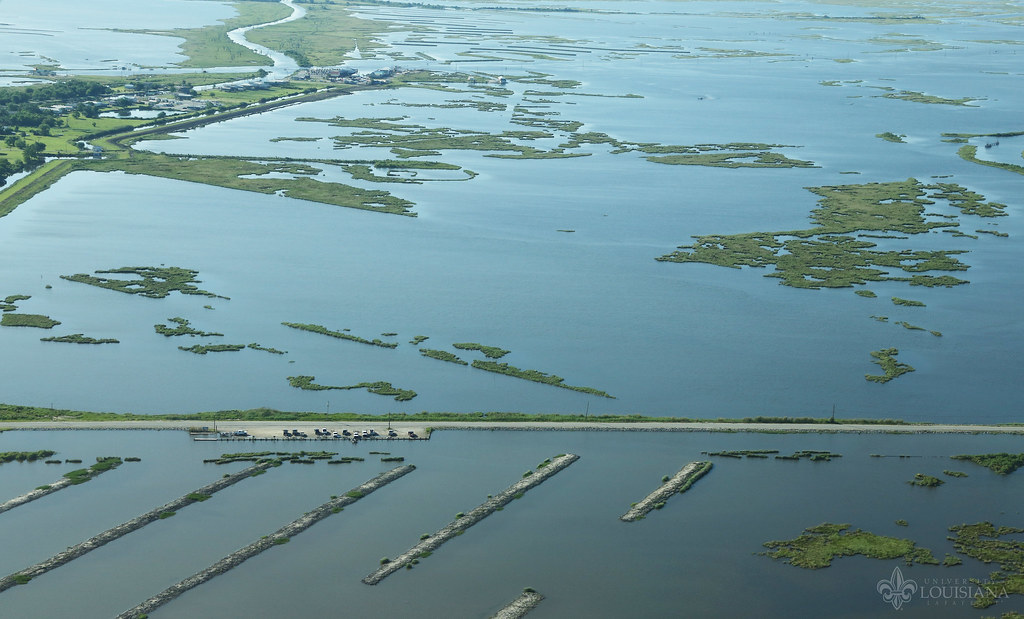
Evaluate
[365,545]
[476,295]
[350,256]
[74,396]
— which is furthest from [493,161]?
[365,545]

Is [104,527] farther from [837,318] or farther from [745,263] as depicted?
[745,263]

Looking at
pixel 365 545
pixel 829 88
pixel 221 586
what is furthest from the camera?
pixel 829 88

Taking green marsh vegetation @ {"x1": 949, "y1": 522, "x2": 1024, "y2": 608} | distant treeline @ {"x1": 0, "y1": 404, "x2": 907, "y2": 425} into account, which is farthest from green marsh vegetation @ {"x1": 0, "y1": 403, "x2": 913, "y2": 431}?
green marsh vegetation @ {"x1": 949, "y1": 522, "x2": 1024, "y2": 608}

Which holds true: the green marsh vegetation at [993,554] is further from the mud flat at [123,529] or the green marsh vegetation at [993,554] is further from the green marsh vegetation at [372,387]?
the mud flat at [123,529]

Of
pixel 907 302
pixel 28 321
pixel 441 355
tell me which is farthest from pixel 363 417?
pixel 907 302

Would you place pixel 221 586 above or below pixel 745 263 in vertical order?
below

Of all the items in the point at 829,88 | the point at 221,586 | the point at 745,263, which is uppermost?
the point at 829,88
